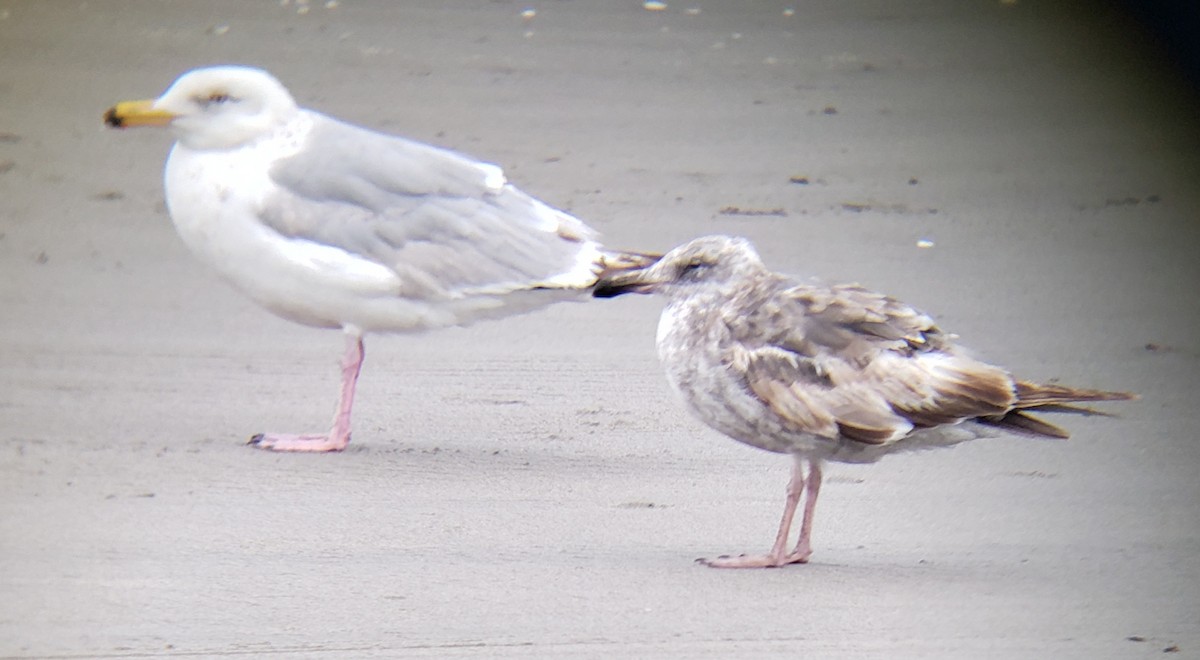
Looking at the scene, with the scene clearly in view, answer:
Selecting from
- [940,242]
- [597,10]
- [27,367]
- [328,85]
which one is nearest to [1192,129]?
[940,242]

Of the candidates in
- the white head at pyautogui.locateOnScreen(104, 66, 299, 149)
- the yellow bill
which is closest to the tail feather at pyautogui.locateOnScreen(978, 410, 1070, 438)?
the white head at pyautogui.locateOnScreen(104, 66, 299, 149)

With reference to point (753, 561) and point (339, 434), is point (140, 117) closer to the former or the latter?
point (339, 434)

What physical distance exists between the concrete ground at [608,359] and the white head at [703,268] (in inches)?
21.8

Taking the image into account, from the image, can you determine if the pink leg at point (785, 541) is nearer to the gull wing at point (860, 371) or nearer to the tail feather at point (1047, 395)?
the gull wing at point (860, 371)

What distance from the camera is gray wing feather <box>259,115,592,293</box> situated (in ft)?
17.6

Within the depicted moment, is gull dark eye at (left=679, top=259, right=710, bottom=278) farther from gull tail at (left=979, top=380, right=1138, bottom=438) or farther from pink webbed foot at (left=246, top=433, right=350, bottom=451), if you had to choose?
pink webbed foot at (left=246, top=433, right=350, bottom=451)

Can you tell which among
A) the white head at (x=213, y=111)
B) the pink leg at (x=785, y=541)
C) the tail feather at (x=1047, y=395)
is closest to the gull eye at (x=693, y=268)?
the pink leg at (x=785, y=541)

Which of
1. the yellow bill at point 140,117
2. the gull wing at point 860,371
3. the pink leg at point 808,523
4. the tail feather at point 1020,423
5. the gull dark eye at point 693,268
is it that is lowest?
the pink leg at point 808,523

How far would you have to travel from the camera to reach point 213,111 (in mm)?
5492

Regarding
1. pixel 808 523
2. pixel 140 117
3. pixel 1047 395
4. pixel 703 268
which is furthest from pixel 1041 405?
pixel 140 117

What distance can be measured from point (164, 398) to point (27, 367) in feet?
1.58

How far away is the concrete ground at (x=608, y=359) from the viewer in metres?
3.96

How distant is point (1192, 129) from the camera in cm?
798

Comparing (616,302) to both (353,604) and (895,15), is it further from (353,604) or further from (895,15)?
(895,15)
